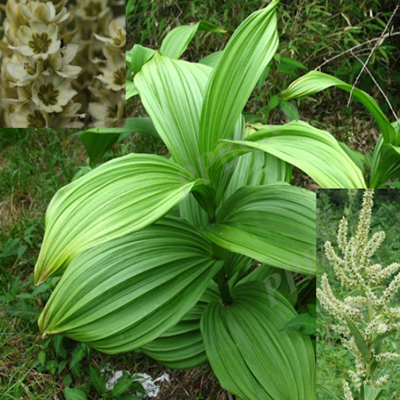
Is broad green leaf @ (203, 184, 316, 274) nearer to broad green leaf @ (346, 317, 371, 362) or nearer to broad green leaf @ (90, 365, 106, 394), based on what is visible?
broad green leaf @ (346, 317, 371, 362)

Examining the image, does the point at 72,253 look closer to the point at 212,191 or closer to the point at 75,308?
the point at 75,308

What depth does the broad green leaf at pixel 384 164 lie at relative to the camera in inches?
44.0

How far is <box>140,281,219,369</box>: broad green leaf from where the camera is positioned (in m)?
1.21

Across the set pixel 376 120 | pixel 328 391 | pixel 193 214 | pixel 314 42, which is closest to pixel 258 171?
pixel 193 214

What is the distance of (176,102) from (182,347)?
1.79ft

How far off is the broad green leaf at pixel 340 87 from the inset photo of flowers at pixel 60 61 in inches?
15.8

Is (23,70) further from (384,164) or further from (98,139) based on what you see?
(384,164)

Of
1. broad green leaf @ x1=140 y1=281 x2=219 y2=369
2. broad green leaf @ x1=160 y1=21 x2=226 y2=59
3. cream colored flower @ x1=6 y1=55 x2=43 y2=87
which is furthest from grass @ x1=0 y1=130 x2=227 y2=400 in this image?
cream colored flower @ x1=6 y1=55 x2=43 y2=87

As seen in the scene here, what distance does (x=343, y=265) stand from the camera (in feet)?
2.50

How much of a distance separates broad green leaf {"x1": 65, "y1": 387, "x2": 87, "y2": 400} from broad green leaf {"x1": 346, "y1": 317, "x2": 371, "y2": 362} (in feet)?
2.44

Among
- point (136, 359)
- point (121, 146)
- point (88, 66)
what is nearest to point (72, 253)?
point (88, 66)

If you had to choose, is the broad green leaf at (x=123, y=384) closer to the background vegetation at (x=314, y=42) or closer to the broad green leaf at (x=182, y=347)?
the broad green leaf at (x=182, y=347)

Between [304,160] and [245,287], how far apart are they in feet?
1.41

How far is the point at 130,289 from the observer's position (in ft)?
3.28
